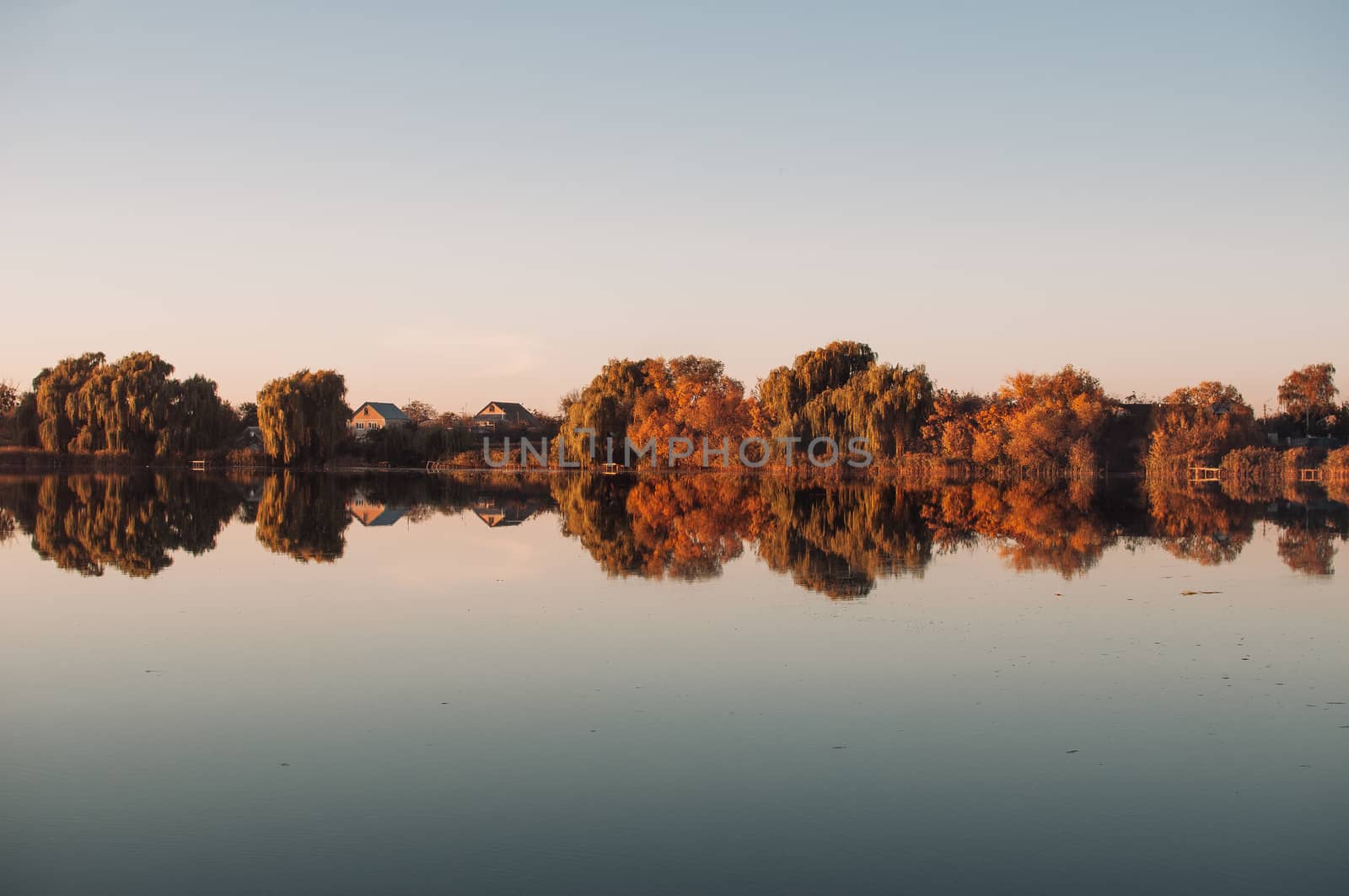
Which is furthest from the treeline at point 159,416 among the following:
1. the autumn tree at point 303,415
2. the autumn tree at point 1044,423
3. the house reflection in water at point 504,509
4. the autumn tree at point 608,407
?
the autumn tree at point 1044,423

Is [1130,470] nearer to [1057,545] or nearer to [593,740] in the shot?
[1057,545]

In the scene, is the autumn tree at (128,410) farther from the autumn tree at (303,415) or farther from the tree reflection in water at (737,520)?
the tree reflection in water at (737,520)

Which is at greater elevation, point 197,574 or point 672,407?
point 672,407

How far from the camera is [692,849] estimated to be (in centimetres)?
482

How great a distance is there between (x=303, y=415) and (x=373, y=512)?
2977 centimetres

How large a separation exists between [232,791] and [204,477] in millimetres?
41322

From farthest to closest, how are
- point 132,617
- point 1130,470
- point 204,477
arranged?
point 1130,470, point 204,477, point 132,617

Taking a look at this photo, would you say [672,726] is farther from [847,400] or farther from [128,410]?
[128,410]

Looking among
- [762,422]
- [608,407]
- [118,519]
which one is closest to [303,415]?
[608,407]

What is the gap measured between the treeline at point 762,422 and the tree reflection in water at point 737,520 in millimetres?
8841

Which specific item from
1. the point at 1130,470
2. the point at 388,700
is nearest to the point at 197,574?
the point at 388,700

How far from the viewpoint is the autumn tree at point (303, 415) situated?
171 ft

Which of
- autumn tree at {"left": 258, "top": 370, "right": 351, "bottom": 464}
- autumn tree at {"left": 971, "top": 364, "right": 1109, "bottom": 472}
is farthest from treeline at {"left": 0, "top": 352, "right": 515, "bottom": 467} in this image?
autumn tree at {"left": 971, "top": 364, "right": 1109, "bottom": 472}

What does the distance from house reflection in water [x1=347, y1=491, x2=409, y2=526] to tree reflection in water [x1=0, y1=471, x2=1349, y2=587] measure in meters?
0.09
